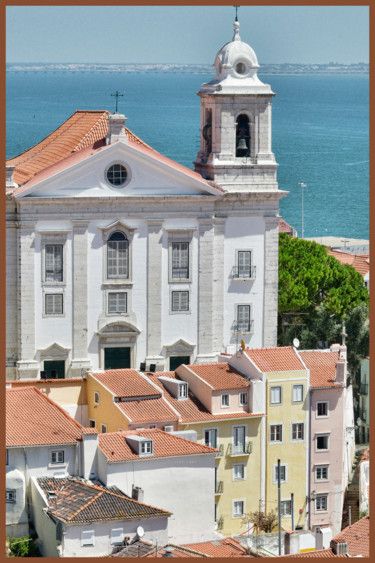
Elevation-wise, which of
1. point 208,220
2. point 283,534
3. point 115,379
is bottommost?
point 283,534

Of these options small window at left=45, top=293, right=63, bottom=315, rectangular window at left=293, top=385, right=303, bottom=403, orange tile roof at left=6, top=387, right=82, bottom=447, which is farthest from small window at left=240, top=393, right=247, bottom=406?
small window at left=45, top=293, right=63, bottom=315

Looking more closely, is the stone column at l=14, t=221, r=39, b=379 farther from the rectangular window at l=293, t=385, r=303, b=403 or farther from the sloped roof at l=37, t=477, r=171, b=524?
the sloped roof at l=37, t=477, r=171, b=524

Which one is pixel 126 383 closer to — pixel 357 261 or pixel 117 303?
pixel 117 303

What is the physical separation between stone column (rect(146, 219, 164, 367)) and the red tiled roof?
1154 cm

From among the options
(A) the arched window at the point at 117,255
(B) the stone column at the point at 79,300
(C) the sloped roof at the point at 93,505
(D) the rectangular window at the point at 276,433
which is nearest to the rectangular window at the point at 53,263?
(B) the stone column at the point at 79,300

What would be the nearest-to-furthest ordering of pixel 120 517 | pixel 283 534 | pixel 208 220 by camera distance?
pixel 120 517
pixel 283 534
pixel 208 220

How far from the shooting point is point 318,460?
2260 inches

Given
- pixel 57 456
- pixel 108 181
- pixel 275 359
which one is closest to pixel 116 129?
pixel 108 181

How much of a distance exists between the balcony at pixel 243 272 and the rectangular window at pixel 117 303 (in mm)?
3654

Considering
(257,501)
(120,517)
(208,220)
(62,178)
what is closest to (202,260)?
(208,220)

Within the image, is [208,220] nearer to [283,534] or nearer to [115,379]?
[115,379]

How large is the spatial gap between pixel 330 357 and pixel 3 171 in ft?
35.8

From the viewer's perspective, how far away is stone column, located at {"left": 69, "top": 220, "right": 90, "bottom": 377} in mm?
60562

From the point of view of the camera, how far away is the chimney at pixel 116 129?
6075 cm
